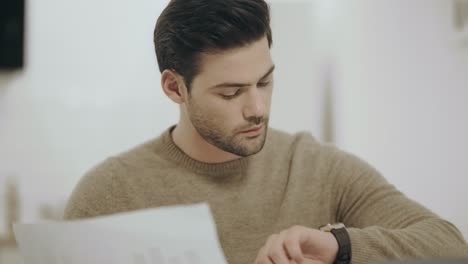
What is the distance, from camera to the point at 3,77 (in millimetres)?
2277

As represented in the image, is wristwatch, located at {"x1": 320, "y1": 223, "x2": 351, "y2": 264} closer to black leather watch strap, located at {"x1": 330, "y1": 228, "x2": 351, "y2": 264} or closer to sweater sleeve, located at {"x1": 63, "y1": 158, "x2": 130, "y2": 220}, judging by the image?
black leather watch strap, located at {"x1": 330, "y1": 228, "x2": 351, "y2": 264}

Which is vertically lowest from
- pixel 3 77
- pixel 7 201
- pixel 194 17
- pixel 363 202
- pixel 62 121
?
pixel 7 201

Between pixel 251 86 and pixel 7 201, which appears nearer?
pixel 251 86

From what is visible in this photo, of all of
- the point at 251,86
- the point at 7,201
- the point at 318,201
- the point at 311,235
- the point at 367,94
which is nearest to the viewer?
the point at 311,235

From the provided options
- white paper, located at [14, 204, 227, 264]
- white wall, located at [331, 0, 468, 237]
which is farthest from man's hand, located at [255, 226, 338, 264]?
white wall, located at [331, 0, 468, 237]

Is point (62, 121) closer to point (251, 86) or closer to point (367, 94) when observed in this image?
point (367, 94)

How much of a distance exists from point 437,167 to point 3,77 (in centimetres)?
169

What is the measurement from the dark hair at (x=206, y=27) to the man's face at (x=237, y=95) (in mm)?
18

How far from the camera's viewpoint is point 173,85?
119 centimetres

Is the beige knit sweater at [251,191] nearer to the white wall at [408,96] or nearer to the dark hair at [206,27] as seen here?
the dark hair at [206,27]

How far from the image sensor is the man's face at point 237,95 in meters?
1.04

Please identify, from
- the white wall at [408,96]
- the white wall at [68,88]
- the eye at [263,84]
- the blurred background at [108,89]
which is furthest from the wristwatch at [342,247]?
the white wall at [68,88]

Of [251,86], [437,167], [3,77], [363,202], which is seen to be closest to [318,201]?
[363,202]

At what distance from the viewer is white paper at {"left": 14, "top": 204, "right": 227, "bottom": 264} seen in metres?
0.54
